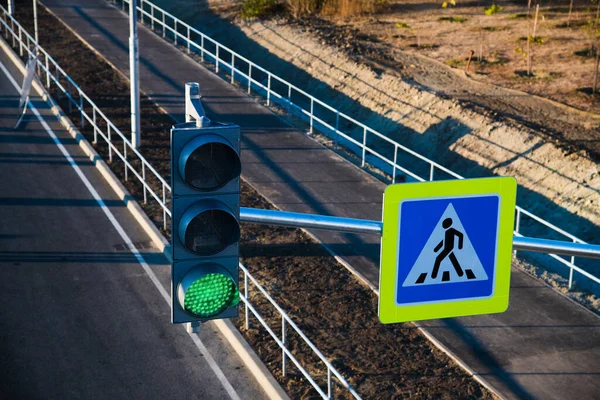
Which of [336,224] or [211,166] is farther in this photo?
[336,224]

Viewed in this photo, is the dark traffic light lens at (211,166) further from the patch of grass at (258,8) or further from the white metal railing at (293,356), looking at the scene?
the patch of grass at (258,8)

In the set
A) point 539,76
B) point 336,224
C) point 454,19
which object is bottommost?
point 539,76

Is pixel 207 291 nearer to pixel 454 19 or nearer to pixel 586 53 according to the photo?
pixel 586 53

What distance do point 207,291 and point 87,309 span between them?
1028 cm

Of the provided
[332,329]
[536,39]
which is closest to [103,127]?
[332,329]

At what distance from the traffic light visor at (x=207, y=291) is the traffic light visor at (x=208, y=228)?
0.10 m

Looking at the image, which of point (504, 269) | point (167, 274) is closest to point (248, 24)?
point (167, 274)

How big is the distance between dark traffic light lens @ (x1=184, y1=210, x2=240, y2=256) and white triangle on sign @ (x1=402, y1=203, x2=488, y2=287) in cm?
133

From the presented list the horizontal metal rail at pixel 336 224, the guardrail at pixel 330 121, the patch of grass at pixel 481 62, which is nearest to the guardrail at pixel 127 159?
the guardrail at pixel 330 121

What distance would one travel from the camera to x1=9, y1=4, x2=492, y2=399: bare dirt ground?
11867 mm

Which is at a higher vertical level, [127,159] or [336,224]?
[336,224]

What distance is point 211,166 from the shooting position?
4.22 meters

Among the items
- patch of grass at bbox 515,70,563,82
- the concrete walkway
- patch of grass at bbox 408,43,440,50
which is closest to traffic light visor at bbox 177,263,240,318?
the concrete walkway

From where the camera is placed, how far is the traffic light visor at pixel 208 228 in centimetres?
420
